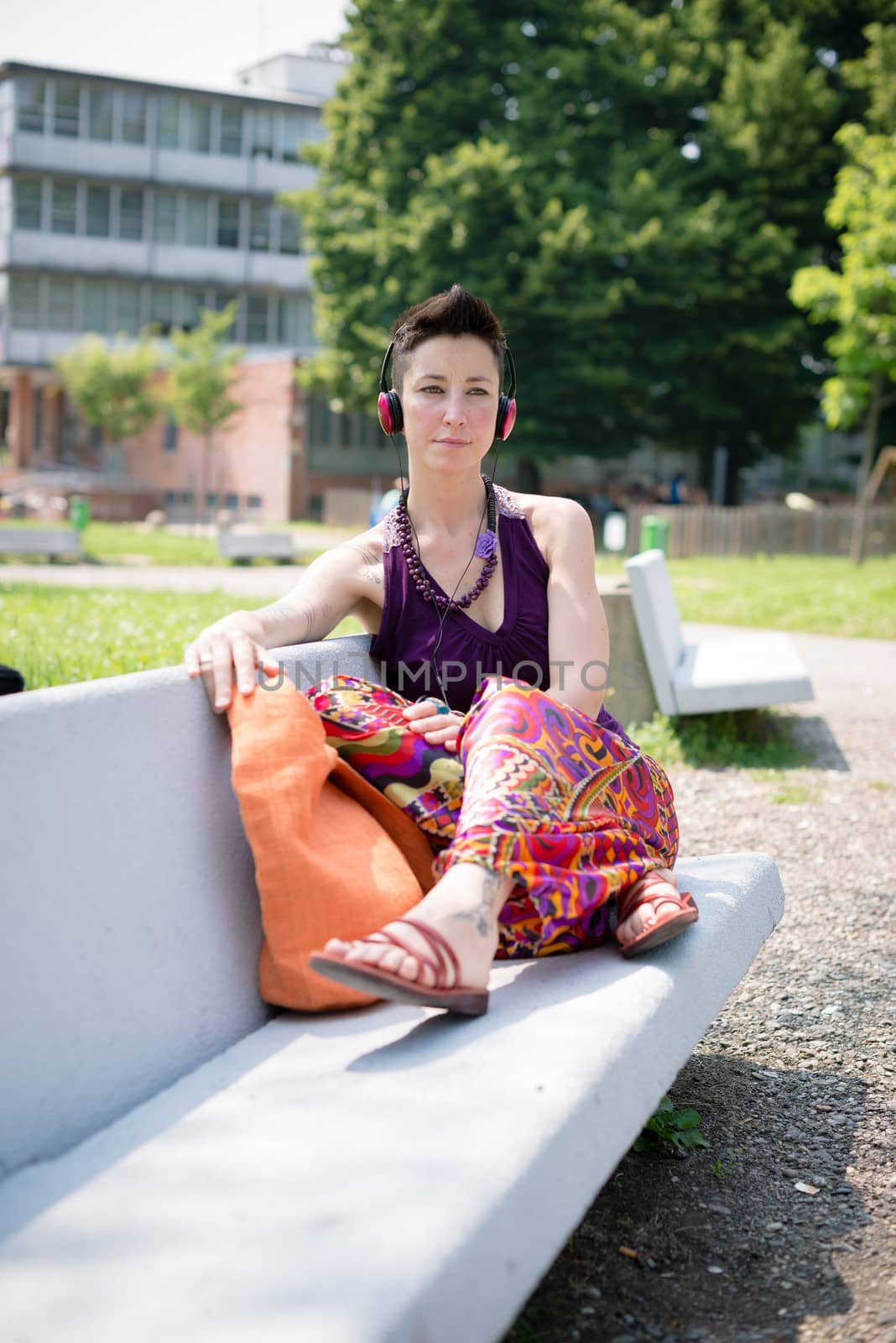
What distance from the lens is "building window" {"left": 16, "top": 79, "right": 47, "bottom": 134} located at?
5119 cm

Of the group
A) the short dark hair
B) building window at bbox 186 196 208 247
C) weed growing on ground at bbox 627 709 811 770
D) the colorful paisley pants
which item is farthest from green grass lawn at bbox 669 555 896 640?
building window at bbox 186 196 208 247

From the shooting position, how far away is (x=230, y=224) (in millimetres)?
54469

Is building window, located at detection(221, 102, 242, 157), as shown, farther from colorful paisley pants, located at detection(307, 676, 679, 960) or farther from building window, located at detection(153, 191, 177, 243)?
colorful paisley pants, located at detection(307, 676, 679, 960)

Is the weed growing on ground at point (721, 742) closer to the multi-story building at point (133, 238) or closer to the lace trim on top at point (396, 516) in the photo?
the lace trim on top at point (396, 516)

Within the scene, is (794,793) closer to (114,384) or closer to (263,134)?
(114,384)

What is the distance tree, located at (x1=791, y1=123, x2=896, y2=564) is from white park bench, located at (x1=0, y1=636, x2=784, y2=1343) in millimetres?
21274

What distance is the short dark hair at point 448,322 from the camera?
3.24 m

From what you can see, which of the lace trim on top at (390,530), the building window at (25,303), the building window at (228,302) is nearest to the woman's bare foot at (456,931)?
the lace trim on top at (390,530)

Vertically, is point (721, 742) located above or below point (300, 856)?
below

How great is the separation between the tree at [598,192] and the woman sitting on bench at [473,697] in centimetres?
2633

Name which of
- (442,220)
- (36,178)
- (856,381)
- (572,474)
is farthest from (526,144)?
(36,178)

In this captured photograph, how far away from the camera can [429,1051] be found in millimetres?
2146

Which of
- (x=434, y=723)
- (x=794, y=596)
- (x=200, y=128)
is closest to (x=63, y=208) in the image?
(x=200, y=128)

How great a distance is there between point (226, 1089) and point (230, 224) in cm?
5630
